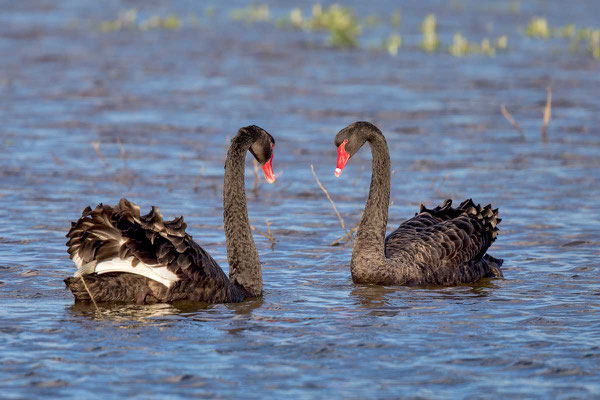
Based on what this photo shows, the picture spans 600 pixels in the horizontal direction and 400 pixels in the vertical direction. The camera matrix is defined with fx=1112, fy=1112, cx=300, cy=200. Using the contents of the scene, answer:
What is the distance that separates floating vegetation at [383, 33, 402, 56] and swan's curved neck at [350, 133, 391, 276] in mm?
14493

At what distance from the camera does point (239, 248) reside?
8773 millimetres

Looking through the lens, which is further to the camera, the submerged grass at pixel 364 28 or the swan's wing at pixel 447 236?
the submerged grass at pixel 364 28

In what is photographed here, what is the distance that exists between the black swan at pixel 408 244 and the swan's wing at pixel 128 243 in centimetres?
181

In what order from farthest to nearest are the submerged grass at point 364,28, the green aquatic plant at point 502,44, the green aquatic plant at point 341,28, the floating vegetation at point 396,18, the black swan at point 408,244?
1. the floating vegetation at point 396,18
2. the green aquatic plant at point 341,28
3. the submerged grass at point 364,28
4. the green aquatic plant at point 502,44
5. the black swan at point 408,244

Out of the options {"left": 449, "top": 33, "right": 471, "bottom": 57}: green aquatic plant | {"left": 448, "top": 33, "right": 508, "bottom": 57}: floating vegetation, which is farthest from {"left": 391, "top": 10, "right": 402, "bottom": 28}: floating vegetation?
{"left": 449, "top": 33, "right": 471, "bottom": 57}: green aquatic plant

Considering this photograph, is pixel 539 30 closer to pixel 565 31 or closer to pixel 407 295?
pixel 565 31

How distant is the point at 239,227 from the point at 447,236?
200cm

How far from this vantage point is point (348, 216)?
12.3 m

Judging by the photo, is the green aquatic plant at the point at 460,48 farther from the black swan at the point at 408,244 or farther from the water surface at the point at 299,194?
the black swan at the point at 408,244

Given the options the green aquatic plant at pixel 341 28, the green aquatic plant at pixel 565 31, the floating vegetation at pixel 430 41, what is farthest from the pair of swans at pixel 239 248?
the green aquatic plant at pixel 565 31

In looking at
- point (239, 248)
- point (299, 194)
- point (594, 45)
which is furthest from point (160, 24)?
point (239, 248)

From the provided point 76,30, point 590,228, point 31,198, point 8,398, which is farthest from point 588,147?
point 76,30

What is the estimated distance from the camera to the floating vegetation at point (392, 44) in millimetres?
23938

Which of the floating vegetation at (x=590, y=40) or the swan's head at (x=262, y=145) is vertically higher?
the floating vegetation at (x=590, y=40)
